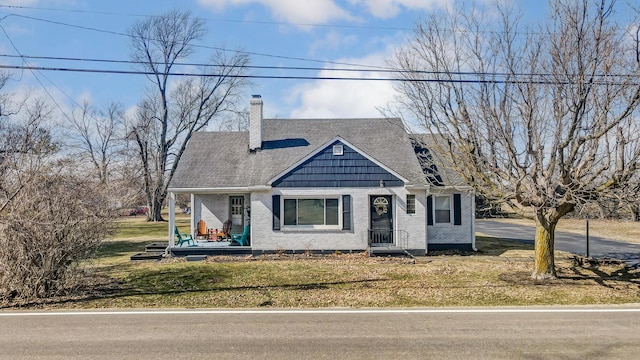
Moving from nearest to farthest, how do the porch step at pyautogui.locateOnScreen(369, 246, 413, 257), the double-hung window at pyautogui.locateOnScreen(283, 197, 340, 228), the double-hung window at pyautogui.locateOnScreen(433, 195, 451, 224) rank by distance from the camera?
1. the porch step at pyautogui.locateOnScreen(369, 246, 413, 257)
2. the double-hung window at pyautogui.locateOnScreen(283, 197, 340, 228)
3. the double-hung window at pyautogui.locateOnScreen(433, 195, 451, 224)

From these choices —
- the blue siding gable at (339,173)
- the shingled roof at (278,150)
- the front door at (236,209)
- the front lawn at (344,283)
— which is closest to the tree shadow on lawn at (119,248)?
the front lawn at (344,283)

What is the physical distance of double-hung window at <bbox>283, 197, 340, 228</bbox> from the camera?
17.8 m

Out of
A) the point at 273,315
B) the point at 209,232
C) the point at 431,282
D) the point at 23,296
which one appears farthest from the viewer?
the point at 209,232

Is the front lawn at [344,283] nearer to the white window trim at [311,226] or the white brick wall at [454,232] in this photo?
the white window trim at [311,226]

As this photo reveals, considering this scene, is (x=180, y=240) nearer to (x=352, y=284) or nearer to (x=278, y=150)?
(x=278, y=150)

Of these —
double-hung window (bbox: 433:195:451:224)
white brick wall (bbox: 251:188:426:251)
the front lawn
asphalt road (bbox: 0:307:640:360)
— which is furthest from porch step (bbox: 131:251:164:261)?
double-hung window (bbox: 433:195:451:224)

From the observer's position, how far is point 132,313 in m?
9.45

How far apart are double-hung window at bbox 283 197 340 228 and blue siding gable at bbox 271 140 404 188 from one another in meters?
0.65

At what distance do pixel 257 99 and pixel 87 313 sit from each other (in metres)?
12.7

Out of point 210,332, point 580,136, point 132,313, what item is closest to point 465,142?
point 580,136

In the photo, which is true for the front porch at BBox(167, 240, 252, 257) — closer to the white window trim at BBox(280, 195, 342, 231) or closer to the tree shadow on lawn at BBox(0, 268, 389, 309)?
the white window trim at BBox(280, 195, 342, 231)

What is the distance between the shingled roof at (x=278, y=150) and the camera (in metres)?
18.6

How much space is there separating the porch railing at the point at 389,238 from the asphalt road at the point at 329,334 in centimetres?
778

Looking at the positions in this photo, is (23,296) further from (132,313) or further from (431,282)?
(431,282)
